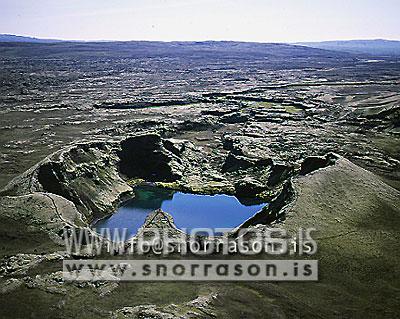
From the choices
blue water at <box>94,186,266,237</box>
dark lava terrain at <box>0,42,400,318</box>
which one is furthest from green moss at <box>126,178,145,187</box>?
blue water at <box>94,186,266,237</box>

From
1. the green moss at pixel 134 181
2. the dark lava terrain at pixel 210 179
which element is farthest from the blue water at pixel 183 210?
the dark lava terrain at pixel 210 179

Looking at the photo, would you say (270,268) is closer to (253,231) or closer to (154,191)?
(253,231)

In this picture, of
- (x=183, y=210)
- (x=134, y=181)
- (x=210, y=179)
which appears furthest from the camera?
(x=210, y=179)

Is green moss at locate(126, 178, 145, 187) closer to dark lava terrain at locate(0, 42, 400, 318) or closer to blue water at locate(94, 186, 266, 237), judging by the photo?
dark lava terrain at locate(0, 42, 400, 318)

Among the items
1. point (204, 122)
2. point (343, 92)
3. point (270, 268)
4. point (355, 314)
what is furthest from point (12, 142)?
point (343, 92)

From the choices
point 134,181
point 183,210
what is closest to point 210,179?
point 183,210

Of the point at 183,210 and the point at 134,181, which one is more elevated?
the point at 134,181

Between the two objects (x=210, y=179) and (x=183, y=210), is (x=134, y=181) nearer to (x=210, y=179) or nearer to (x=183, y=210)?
(x=210, y=179)
